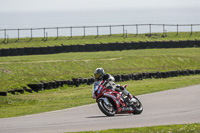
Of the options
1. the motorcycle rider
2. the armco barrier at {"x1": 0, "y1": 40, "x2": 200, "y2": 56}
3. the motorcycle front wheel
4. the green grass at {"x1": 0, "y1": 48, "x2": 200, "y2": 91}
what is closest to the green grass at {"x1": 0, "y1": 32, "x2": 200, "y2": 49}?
the armco barrier at {"x1": 0, "y1": 40, "x2": 200, "y2": 56}

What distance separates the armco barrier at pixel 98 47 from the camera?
4981 centimetres

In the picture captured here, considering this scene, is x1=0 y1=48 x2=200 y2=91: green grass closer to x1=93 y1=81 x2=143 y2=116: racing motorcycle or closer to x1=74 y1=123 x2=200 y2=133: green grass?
x1=93 y1=81 x2=143 y2=116: racing motorcycle

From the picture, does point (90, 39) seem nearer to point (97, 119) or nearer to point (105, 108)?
point (105, 108)

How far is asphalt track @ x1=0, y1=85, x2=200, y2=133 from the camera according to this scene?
13883mm

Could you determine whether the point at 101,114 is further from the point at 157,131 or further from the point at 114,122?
the point at 157,131

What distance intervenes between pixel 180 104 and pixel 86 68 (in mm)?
20631

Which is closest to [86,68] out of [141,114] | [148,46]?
[148,46]

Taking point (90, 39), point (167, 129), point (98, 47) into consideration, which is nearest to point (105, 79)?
point (167, 129)

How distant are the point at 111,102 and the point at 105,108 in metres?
0.35

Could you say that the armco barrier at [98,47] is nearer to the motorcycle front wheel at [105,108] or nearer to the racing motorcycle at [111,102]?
the racing motorcycle at [111,102]

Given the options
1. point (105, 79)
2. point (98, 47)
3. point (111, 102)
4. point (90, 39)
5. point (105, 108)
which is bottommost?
point (98, 47)

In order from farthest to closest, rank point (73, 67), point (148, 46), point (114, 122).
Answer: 1. point (148, 46)
2. point (73, 67)
3. point (114, 122)

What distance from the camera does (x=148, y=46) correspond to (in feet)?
185

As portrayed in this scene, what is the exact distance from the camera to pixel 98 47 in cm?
5419
